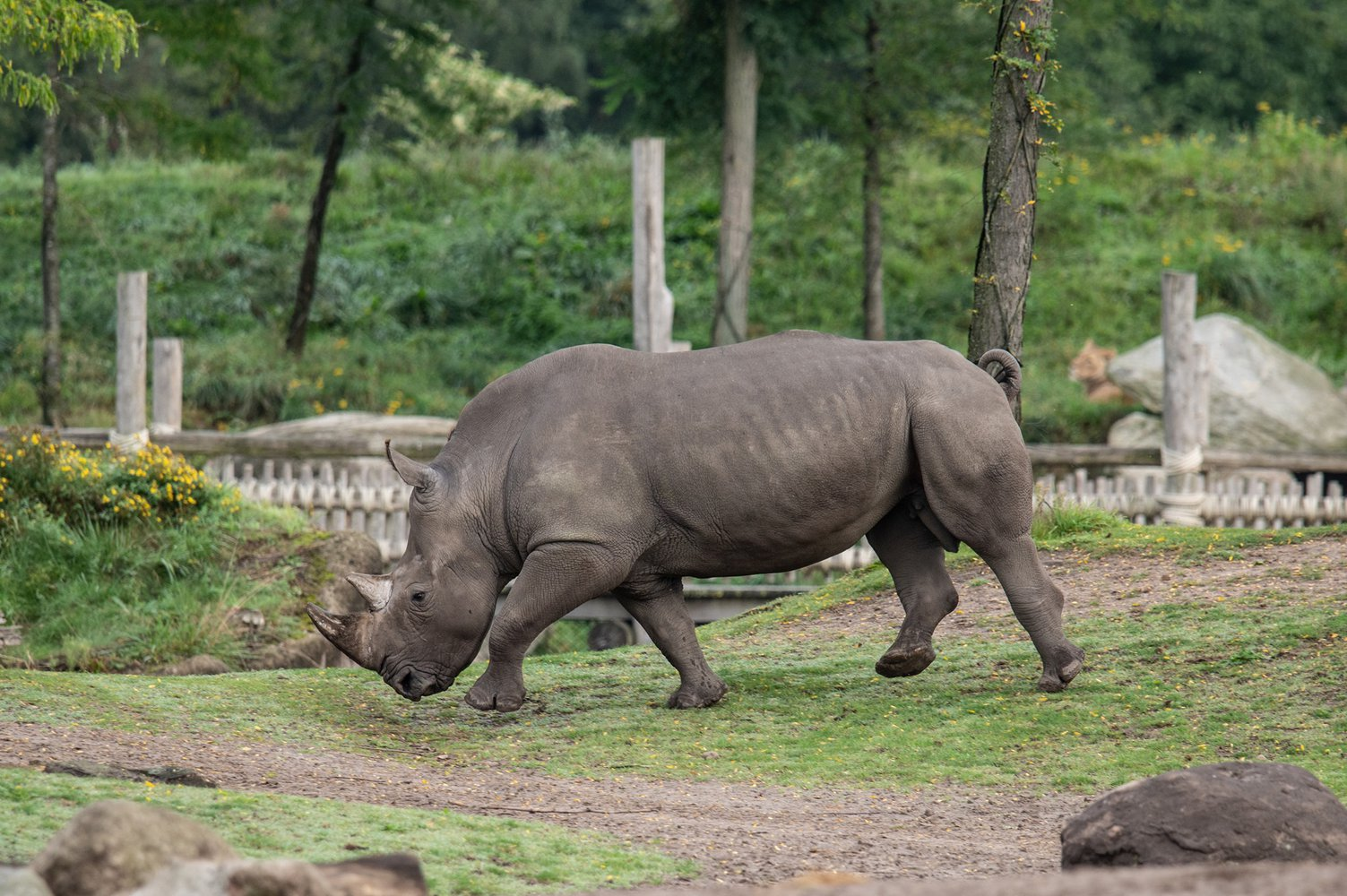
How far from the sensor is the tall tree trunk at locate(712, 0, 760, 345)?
17.5 metres

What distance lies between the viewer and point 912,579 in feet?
29.2

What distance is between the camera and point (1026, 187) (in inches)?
440

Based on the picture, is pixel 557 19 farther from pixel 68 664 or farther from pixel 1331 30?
pixel 68 664

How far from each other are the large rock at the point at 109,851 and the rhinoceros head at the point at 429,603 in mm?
4332

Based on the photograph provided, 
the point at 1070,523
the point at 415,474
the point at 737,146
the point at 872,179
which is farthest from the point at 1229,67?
the point at 415,474

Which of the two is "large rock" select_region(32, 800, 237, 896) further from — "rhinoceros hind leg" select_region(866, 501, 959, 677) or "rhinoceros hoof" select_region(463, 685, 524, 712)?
"rhinoceros hind leg" select_region(866, 501, 959, 677)

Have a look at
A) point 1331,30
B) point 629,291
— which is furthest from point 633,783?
point 1331,30

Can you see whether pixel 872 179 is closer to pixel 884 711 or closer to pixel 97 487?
pixel 97 487

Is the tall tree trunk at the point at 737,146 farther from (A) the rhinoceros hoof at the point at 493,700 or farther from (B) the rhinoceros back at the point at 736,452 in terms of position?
(A) the rhinoceros hoof at the point at 493,700

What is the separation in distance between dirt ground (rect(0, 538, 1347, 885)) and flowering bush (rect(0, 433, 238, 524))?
5436mm

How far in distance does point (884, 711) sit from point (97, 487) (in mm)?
6945

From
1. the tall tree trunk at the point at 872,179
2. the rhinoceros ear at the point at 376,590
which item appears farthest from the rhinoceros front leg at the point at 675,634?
the tall tree trunk at the point at 872,179

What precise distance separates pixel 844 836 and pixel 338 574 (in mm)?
7038

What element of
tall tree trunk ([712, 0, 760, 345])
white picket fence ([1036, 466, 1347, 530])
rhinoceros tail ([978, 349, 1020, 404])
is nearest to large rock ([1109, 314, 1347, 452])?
white picket fence ([1036, 466, 1347, 530])
